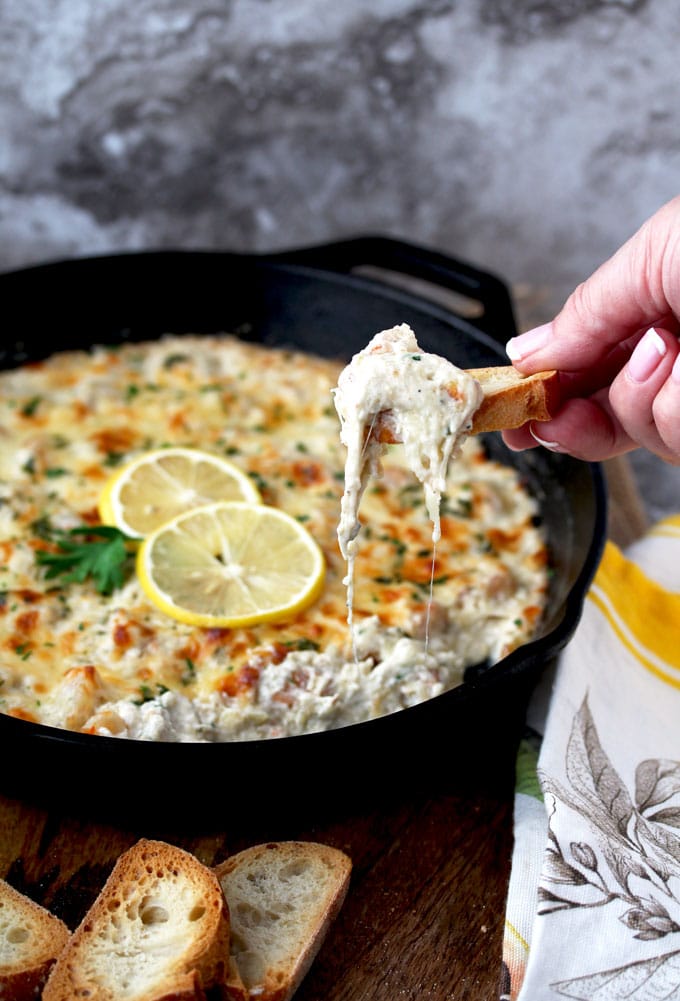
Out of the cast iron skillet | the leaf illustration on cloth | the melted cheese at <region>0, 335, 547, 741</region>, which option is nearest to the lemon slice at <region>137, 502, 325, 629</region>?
the melted cheese at <region>0, 335, 547, 741</region>

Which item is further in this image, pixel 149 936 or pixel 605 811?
pixel 605 811

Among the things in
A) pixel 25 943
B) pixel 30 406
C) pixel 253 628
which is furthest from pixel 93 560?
pixel 25 943

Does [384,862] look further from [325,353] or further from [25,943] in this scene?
[325,353]

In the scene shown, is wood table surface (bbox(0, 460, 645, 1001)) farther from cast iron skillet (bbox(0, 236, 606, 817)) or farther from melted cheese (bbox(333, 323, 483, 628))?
melted cheese (bbox(333, 323, 483, 628))

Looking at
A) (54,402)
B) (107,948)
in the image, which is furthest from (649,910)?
(54,402)

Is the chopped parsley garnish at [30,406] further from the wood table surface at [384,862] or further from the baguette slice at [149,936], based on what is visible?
the baguette slice at [149,936]

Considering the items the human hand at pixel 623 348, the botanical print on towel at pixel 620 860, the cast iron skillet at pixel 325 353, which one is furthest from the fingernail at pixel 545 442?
the botanical print on towel at pixel 620 860
